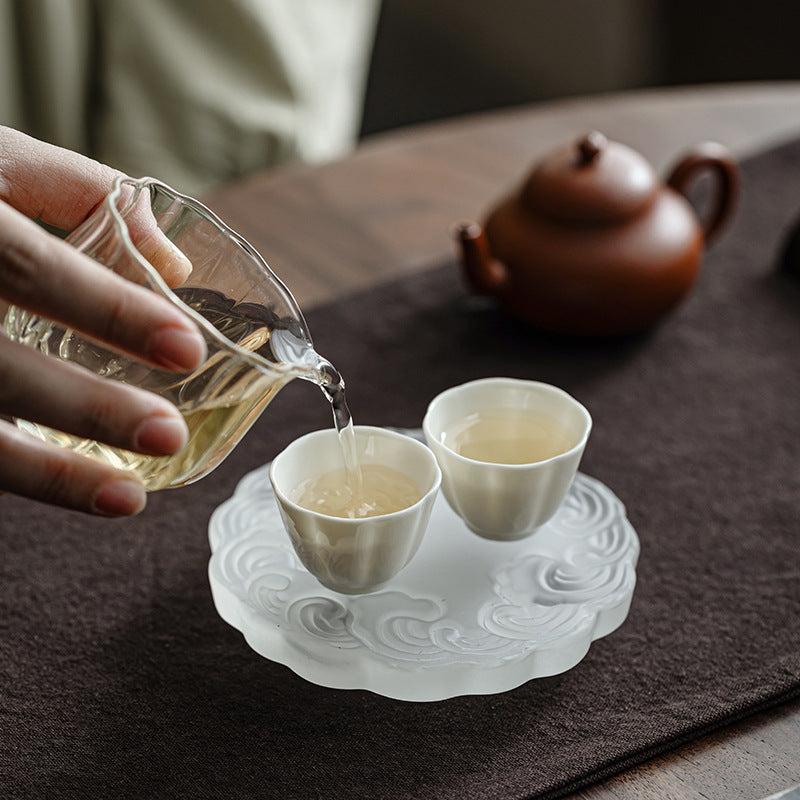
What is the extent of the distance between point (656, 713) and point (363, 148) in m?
0.91

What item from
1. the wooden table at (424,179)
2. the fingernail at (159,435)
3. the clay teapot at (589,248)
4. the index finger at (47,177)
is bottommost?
the wooden table at (424,179)

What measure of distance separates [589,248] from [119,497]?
23.6 inches

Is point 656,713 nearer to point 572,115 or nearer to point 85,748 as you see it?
point 85,748

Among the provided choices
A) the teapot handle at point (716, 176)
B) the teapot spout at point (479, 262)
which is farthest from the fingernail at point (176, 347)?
the teapot handle at point (716, 176)

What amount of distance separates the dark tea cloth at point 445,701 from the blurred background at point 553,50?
1553 mm

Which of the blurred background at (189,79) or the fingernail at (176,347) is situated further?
the blurred background at (189,79)

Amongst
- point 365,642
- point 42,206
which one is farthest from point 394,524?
point 42,206

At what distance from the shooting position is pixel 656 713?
1.93 ft

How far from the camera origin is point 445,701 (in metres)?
0.60

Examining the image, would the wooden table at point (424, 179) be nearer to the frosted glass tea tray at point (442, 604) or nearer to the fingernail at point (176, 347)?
the frosted glass tea tray at point (442, 604)

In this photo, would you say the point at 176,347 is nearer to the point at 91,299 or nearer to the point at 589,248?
the point at 91,299

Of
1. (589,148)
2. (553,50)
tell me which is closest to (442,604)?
(589,148)

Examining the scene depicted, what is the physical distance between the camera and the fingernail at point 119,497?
51 centimetres

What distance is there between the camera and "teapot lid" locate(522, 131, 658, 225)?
966 mm
